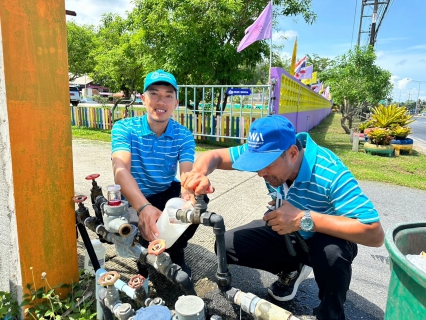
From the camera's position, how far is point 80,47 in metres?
20.2

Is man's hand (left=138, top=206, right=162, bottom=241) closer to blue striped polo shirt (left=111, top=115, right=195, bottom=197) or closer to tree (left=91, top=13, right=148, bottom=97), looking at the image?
blue striped polo shirt (left=111, top=115, right=195, bottom=197)

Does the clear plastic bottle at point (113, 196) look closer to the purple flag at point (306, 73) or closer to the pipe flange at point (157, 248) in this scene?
the pipe flange at point (157, 248)

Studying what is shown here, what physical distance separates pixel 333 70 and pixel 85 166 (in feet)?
40.2

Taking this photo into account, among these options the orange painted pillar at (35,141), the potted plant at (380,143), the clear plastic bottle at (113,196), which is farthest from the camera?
the potted plant at (380,143)

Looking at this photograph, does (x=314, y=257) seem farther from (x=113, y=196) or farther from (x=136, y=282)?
(x=113, y=196)

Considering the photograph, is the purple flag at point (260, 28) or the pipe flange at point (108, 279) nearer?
the pipe flange at point (108, 279)

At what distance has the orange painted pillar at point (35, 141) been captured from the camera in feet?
5.10

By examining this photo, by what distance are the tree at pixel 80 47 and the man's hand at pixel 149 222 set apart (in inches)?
800

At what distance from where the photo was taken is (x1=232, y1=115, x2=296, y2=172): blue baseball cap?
1.70 meters

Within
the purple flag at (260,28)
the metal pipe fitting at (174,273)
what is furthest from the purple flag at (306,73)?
the metal pipe fitting at (174,273)

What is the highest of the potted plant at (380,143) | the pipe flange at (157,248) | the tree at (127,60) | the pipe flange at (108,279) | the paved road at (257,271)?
the tree at (127,60)

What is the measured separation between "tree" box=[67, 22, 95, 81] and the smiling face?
19.6 m

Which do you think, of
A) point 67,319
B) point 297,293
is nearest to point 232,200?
point 297,293

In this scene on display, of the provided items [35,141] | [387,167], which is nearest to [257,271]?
[35,141]
